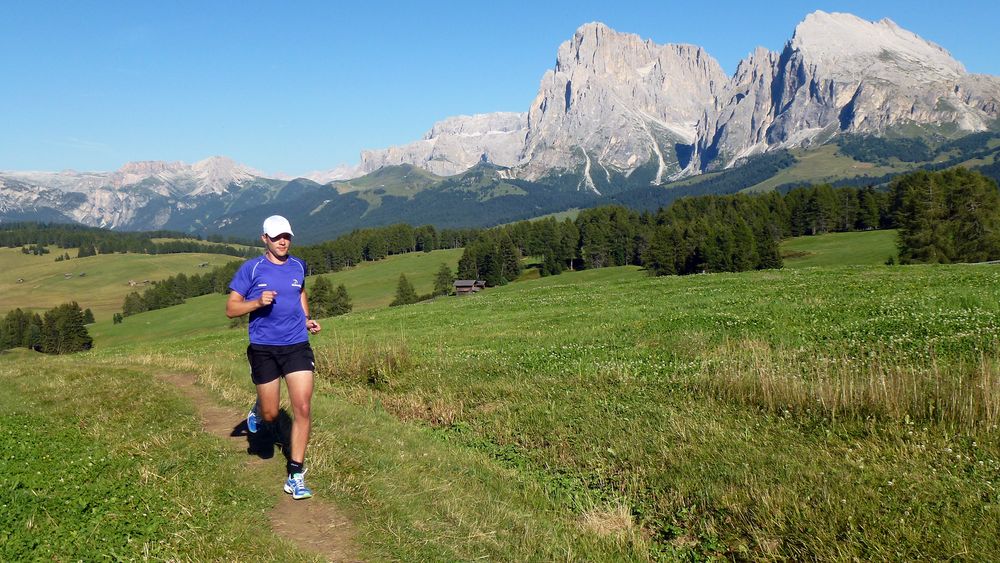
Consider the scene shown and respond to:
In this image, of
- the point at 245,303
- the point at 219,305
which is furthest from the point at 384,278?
the point at 245,303

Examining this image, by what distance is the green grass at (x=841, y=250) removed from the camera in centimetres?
9366

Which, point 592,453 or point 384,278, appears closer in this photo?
point 592,453

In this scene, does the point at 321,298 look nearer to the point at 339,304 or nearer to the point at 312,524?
the point at 339,304

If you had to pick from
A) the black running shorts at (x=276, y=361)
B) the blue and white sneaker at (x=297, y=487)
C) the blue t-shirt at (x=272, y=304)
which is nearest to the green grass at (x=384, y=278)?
the black running shorts at (x=276, y=361)

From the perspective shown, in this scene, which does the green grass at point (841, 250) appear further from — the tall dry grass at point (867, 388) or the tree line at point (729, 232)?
the tall dry grass at point (867, 388)

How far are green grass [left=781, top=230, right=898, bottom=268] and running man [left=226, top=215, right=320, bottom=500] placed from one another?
93.5 meters

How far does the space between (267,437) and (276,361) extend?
288 cm

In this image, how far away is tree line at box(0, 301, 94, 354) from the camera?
11450 centimetres

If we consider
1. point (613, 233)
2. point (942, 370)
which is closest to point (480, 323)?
point (942, 370)

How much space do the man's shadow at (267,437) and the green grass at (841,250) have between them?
302 ft

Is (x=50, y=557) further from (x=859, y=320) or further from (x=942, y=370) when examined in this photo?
(x=859, y=320)

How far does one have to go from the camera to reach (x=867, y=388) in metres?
10.7

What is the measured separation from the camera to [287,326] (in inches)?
356

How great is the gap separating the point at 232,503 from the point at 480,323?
2620 cm
